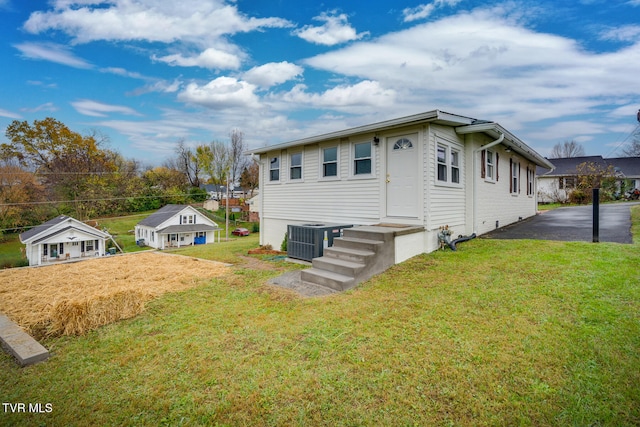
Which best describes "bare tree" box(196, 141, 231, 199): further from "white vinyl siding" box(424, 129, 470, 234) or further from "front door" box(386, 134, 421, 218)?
"white vinyl siding" box(424, 129, 470, 234)

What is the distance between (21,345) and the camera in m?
3.20

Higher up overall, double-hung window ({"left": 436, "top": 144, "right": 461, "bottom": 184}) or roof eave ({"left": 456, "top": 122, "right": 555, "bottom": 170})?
roof eave ({"left": 456, "top": 122, "right": 555, "bottom": 170})

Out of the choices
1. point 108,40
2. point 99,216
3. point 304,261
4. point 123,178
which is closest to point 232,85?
point 108,40

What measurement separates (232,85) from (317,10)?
10183 millimetres

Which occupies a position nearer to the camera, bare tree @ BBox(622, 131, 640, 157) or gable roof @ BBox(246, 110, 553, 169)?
gable roof @ BBox(246, 110, 553, 169)

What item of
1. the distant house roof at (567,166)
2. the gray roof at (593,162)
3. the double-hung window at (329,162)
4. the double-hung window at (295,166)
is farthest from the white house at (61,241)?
the gray roof at (593,162)

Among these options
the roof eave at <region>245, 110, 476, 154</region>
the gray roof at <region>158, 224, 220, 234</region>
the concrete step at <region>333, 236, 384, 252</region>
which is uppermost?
the roof eave at <region>245, 110, 476, 154</region>

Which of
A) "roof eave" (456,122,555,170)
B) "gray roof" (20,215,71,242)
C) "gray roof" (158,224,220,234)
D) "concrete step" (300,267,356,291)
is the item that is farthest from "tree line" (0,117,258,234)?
"roof eave" (456,122,555,170)

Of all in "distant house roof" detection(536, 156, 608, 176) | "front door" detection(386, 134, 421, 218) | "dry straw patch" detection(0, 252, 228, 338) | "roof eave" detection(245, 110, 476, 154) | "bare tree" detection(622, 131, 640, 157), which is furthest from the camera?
"bare tree" detection(622, 131, 640, 157)

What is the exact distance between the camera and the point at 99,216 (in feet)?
57.4

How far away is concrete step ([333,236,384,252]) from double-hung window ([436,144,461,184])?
2.62 meters

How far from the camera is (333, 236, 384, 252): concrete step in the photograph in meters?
5.72

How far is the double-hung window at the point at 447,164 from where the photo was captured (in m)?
7.22

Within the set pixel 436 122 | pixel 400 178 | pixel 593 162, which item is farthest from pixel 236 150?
pixel 593 162
